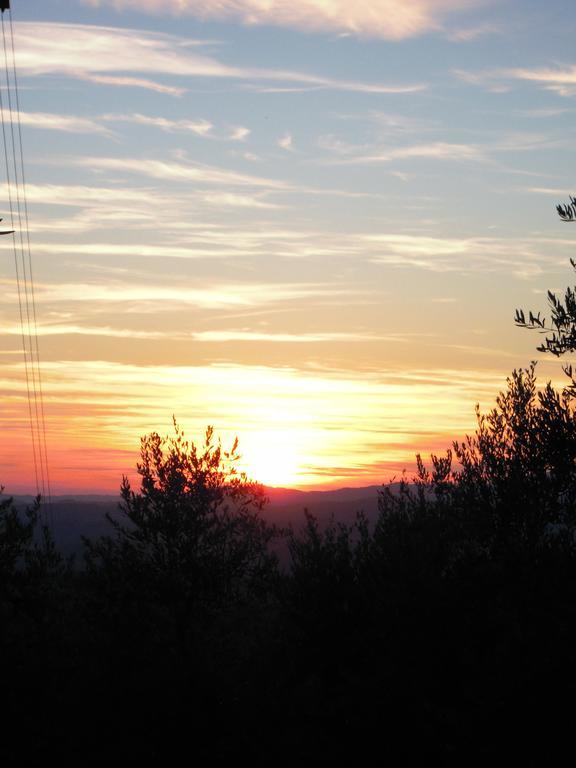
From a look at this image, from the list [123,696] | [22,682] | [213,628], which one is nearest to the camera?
[123,696]

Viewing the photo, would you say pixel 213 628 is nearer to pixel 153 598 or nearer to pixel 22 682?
pixel 153 598

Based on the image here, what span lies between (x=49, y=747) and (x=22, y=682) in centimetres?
328

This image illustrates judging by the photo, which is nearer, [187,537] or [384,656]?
[384,656]

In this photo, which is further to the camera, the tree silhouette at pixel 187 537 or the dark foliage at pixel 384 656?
the tree silhouette at pixel 187 537

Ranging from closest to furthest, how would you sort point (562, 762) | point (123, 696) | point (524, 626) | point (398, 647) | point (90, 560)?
point (562, 762) < point (524, 626) < point (398, 647) < point (123, 696) < point (90, 560)

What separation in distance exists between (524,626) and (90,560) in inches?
879

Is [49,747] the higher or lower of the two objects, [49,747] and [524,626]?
the lower

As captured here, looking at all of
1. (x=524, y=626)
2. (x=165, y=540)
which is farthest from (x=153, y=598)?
(x=524, y=626)

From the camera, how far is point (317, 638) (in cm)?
2527

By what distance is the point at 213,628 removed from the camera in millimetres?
37062

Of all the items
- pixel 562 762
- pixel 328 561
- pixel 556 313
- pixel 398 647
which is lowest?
pixel 562 762

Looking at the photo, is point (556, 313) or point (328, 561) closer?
point (556, 313)

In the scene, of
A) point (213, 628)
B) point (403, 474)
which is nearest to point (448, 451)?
point (403, 474)

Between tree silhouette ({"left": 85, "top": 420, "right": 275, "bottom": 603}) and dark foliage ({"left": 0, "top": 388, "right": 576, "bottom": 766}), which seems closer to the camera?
dark foliage ({"left": 0, "top": 388, "right": 576, "bottom": 766})
